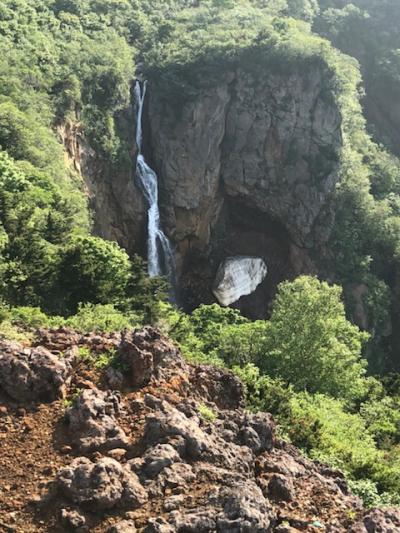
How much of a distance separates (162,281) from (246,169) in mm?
24553

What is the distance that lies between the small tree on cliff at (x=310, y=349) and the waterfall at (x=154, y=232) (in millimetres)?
18388

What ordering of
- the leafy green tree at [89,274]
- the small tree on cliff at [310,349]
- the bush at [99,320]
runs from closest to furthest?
the bush at [99,320] < the leafy green tree at [89,274] < the small tree on cliff at [310,349]

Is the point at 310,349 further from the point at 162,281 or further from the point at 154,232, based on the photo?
the point at 154,232

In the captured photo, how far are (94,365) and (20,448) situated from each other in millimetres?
2136

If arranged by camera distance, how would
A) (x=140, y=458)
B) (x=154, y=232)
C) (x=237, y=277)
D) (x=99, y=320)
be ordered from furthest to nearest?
(x=237, y=277)
(x=154, y=232)
(x=99, y=320)
(x=140, y=458)

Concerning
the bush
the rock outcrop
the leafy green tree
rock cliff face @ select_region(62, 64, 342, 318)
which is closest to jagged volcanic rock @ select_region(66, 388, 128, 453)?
the rock outcrop

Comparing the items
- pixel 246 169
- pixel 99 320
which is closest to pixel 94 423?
pixel 99 320

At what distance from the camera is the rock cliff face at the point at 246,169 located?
46594 mm

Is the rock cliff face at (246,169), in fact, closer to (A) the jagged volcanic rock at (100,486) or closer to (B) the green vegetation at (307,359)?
(B) the green vegetation at (307,359)

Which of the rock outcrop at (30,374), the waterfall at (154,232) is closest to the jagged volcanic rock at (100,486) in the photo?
the rock outcrop at (30,374)

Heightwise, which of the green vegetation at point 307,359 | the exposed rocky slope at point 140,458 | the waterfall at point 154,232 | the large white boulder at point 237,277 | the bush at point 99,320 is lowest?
the large white boulder at point 237,277

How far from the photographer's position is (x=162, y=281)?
26438mm

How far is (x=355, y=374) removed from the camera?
84.7 feet

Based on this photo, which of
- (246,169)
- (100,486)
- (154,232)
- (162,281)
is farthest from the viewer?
(246,169)
